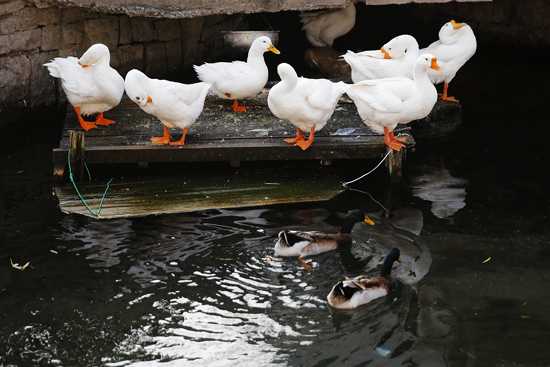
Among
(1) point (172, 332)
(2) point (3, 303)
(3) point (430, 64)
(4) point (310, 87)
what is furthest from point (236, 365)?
(3) point (430, 64)

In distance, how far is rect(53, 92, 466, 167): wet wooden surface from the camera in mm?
8375

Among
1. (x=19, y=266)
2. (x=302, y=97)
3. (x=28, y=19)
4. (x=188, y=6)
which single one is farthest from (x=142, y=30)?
(x=19, y=266)

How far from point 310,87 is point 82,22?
3552 millimetres

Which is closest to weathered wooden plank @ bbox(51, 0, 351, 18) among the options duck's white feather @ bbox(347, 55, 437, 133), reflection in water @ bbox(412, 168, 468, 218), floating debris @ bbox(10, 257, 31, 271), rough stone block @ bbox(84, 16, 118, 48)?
rough stone block @ bbox(84, 16, 118, 48)

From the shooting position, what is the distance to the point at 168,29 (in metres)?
11.6

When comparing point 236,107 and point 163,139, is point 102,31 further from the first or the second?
point 163,139

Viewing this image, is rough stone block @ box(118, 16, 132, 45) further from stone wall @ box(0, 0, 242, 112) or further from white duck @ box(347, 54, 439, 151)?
white duck @ box(347, 54, 439, 151)

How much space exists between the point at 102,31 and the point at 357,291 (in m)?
5.71

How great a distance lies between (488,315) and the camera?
6.26 m

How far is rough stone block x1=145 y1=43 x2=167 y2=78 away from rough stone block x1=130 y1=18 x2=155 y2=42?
0.11m

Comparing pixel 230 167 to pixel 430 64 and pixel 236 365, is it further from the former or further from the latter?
pixel 236 365

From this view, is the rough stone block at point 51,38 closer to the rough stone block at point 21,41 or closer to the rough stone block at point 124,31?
the rough stone block at point 21,41

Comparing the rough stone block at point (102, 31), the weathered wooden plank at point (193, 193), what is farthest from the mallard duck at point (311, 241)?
the rough stone block at point (102, 31)

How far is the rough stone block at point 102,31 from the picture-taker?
1054 cm
